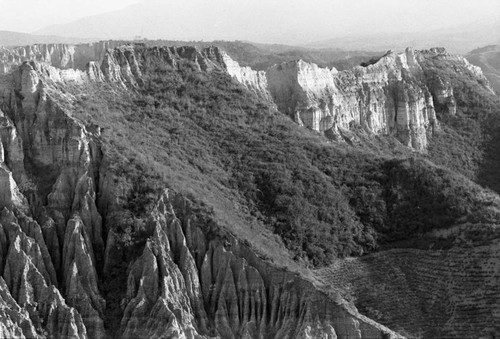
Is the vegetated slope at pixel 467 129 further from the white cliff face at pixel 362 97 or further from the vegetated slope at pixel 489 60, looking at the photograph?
the vegetated slope at pixel 489 60

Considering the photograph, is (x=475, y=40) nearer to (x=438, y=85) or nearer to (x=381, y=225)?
(x=438, y=85)

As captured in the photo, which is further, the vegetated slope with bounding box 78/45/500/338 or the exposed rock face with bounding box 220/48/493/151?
the exposed rock face with bounding box 220/48/493/151

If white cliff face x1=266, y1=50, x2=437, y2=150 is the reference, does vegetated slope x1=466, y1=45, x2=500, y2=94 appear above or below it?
below

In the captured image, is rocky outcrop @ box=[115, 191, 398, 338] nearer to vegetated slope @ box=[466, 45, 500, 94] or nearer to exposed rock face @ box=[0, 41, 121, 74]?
exposed rock face @ box=[0, 41, 121, 74]

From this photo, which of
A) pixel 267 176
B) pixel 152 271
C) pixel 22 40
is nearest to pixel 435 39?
pixel 22 40

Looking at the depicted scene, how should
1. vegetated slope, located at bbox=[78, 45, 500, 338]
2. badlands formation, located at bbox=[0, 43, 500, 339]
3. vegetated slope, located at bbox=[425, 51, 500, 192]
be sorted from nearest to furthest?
1. badlands formation, located at bbox=[0, 43, 500, 339]
2. vegetated slope, located at bbox=[78, 45, 500, 338]
3. vegetated slope, located at bbox=[425, 51, 500, 192]

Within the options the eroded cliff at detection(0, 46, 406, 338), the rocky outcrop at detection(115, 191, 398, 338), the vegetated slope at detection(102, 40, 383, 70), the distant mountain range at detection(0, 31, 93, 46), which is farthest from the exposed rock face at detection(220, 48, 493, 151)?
the distant mountain range at detection(0, 31, 93, 46)

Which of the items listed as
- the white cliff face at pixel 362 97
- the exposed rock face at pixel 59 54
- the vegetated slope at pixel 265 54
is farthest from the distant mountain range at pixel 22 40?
the white cliff face at pixel 362 97
